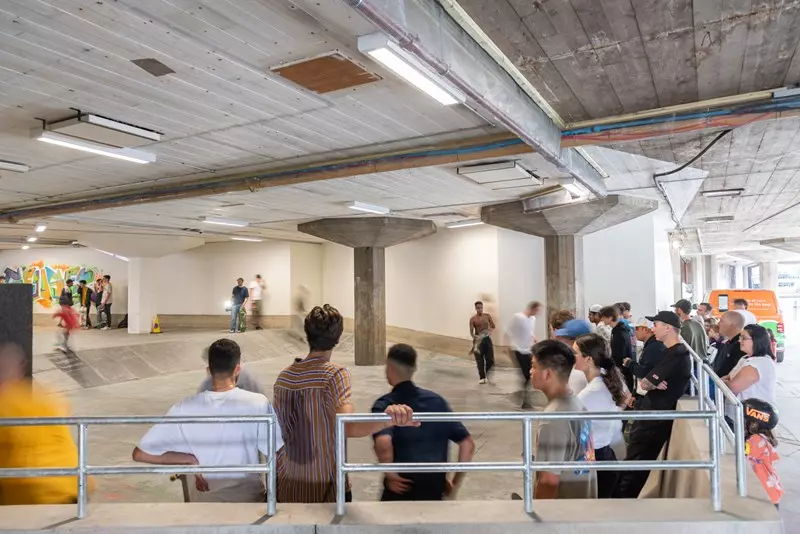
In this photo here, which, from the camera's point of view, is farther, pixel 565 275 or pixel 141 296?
pixel 141 296

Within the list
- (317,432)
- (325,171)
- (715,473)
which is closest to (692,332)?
(715,473)

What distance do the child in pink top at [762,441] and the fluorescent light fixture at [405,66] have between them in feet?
11.1

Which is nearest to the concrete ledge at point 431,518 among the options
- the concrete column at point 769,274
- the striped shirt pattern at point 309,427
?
the striped shirt pattern at point 309,427

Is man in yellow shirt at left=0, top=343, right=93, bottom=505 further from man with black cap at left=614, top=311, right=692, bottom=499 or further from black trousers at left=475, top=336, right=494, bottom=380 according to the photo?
black trousers at left=475, top=336, right=494, bottom=380

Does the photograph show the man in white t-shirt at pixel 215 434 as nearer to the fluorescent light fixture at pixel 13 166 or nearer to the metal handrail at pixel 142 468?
the metal handrail at pixel 142 468

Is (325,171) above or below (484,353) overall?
above

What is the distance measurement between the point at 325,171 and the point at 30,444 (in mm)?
4813

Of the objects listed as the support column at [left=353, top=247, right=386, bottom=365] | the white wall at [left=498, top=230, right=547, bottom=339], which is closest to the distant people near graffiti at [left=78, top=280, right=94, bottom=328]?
the support column at [left=353, top=247, right=386, bottom=365]

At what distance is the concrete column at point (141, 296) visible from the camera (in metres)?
19.2

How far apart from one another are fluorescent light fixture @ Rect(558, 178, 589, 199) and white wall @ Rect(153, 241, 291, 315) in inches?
533

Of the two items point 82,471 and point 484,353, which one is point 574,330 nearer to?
point 82,471

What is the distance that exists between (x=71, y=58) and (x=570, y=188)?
6868 millimetres

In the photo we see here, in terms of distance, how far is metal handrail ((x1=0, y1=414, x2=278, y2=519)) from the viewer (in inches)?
110

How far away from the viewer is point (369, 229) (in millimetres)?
13055
